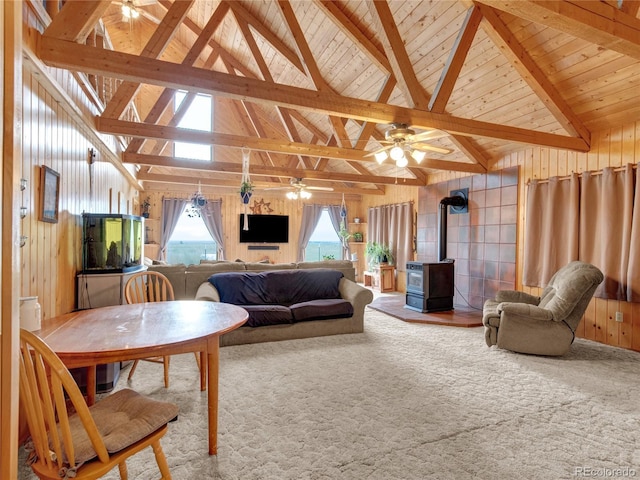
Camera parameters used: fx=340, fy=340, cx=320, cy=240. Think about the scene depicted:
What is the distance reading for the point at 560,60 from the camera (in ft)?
12.5

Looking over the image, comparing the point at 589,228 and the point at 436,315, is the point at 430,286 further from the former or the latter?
the point at 589,228

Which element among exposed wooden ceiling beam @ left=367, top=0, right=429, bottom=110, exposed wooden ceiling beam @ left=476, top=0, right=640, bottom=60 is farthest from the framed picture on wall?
exposed wooden ceiling beam @ left=367, top=0, right=429, bottom=110

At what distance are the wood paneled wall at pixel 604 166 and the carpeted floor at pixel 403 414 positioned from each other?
337mm

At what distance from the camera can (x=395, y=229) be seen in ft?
27.3

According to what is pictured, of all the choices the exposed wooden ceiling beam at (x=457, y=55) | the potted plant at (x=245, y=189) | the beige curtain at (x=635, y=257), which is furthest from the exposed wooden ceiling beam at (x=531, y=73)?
the potted plant at (x=245, y=189)

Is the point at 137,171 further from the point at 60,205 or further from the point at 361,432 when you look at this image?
the point at 361,432

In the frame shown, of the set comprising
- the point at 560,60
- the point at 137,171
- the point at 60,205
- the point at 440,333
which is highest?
the point at 560,60

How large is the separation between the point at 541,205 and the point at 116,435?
5.53 m

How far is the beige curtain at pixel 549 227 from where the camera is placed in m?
4.45

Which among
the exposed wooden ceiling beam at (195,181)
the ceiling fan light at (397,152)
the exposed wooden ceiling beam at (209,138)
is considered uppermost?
the exposed wooden ceiling beam at (209,138)

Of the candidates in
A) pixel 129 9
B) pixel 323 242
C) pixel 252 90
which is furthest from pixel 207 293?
pixel 323 242

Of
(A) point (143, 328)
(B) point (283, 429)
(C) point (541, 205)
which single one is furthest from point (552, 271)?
(A) point (143, 328)

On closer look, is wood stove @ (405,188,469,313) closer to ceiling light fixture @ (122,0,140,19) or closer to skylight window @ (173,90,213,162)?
ceiling light fixture @ (122,0,140,19)

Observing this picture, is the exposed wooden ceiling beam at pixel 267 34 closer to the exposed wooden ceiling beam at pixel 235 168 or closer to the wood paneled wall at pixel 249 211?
the exposed wooden ceiling beam at pixel 235 168
